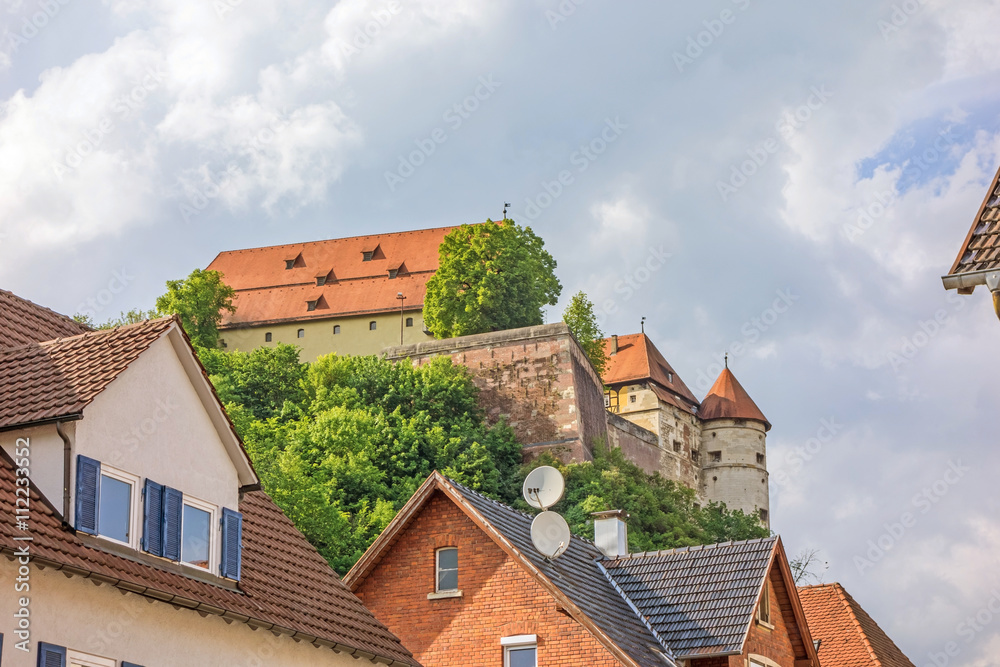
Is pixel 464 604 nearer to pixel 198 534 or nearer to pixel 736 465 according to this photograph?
pixel 198 534

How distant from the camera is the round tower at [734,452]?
274 ft

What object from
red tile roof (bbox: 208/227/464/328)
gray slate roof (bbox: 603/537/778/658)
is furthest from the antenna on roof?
red tile roof (bbox: 208/227/464/328)

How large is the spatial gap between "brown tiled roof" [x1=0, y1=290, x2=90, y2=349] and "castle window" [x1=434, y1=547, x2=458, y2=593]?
690 centimetres

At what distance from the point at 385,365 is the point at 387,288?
57.1ft

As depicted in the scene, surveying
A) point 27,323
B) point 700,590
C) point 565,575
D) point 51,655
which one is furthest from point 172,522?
point 700,590

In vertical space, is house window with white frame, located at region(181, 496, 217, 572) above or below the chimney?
below

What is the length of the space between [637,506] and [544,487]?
3771cm

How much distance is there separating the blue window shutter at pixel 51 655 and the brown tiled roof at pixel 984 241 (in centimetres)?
633

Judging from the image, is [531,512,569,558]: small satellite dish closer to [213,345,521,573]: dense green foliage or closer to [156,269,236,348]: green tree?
[213,345,521,573]: dense green foliage

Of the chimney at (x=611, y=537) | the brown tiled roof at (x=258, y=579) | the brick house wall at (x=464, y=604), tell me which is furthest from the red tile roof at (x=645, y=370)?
the brown tiled roof at (x=258, y=579)

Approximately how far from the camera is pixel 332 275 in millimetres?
81625

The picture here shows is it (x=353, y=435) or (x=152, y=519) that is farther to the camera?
(x=353, y=435)

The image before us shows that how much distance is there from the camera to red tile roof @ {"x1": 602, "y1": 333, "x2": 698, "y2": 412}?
8362cm

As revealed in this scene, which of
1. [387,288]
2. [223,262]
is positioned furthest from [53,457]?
[223,262]
